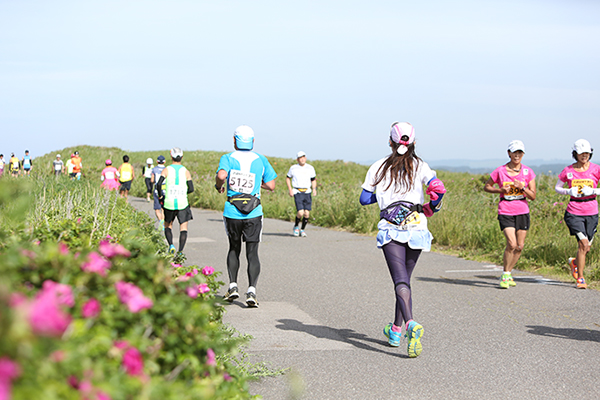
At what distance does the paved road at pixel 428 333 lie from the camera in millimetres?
4633

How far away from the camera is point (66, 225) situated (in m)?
4.56

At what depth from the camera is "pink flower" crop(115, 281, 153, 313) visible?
2.00 metres

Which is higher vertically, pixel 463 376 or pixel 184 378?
pixel 184 378

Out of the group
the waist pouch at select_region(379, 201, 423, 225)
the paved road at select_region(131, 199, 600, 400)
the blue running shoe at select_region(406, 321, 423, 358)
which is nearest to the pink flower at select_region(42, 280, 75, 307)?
the paved road at select_region(131, 199, 600, 400)

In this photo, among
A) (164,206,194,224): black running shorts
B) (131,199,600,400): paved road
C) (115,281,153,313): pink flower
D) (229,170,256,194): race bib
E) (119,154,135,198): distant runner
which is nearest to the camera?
(115,281,153,313): pink flower

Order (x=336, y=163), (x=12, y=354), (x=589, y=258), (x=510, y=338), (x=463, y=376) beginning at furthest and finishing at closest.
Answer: (x=336, y=163), (x=589, y=258), (x=510, y=338), (x=463, y=376), (x=12, y=354)

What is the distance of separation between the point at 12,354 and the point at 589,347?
569 cm

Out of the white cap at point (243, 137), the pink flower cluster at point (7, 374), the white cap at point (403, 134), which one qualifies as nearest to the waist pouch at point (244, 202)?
the white cap at point (243, 137)

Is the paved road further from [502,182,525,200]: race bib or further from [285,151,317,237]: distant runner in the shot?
[285,151,317,237]: distant runner

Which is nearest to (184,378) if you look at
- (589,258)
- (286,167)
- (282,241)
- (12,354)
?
(12,354)

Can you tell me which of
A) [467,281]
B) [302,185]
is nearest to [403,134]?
[467,281]

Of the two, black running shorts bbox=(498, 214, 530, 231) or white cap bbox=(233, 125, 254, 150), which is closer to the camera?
white cap bbox=(233, 125, 254, 150)

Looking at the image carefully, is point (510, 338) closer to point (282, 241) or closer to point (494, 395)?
point (494, 395)

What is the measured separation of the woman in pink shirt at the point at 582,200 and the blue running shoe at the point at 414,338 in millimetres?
4333
